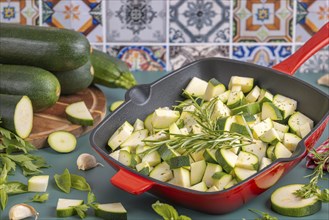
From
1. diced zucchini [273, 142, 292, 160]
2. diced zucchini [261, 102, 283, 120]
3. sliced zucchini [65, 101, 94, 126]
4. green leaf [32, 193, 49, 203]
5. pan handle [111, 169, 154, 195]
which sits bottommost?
green leaf [32, 193, 49, 203]

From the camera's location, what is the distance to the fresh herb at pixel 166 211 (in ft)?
4.62

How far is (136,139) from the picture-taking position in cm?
162

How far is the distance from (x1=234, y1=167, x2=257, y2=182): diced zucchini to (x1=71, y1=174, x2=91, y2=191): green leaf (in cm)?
31

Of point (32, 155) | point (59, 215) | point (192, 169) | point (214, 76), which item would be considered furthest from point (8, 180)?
point (214, 76)

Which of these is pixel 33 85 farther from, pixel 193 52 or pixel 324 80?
pixel 324 80

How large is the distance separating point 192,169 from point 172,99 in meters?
0.35

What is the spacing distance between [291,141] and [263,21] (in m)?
0.78

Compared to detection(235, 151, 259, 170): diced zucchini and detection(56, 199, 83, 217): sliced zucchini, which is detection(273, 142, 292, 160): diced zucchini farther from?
detection(56, 199, 83, 217): sliced zucchini

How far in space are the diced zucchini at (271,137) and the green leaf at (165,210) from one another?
27 centimetres

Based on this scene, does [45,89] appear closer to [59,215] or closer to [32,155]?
[32,155]

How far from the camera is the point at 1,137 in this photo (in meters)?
1.79

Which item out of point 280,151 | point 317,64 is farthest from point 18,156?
point 317,64

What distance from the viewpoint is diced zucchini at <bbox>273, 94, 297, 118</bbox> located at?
1.69 m

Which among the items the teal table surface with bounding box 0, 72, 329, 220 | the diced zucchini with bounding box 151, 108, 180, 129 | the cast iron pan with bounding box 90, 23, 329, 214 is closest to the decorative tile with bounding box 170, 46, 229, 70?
the cast iron pan with bounding box 90, 23, 329, 214
